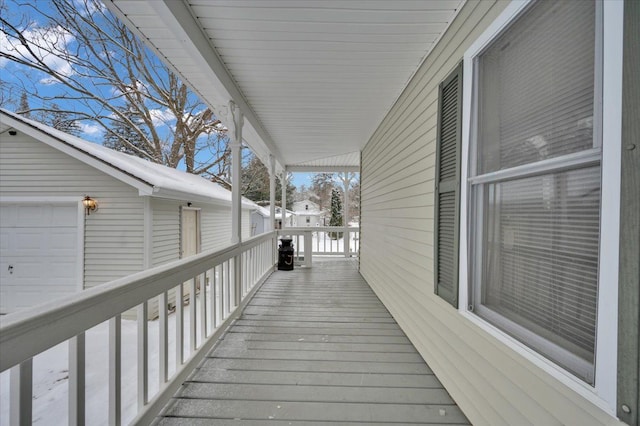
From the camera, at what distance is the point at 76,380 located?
1165mm

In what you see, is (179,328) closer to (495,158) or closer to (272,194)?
(495,158)

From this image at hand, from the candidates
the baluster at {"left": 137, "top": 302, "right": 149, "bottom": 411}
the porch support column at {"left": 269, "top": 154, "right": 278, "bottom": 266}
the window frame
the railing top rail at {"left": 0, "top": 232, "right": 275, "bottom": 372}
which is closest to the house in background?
the window frame

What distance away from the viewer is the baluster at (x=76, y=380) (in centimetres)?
114

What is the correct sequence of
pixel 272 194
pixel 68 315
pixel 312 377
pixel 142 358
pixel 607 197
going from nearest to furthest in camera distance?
pixel 607 197 → pixel 68 315 → pixel 142 358 → pixel 312 377 → pixel 272 194

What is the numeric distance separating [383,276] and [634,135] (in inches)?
128

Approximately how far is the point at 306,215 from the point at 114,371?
17.3m

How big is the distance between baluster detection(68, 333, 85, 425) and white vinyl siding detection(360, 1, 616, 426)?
1885 millimetres

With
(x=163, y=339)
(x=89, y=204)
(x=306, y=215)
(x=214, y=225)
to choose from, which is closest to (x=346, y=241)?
(x=214, y=225)

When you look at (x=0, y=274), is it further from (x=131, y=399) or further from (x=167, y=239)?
(x=131, y=399)

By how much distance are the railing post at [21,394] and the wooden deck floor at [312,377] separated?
89cm

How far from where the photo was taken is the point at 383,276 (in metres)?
3.86

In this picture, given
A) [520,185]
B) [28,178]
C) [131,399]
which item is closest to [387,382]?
[520,185]

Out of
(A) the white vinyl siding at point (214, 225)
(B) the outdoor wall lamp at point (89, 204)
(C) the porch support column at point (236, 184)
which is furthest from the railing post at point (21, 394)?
(A) the white vinyl siding at point (214, 225)

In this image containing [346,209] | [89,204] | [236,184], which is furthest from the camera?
[346,209]
